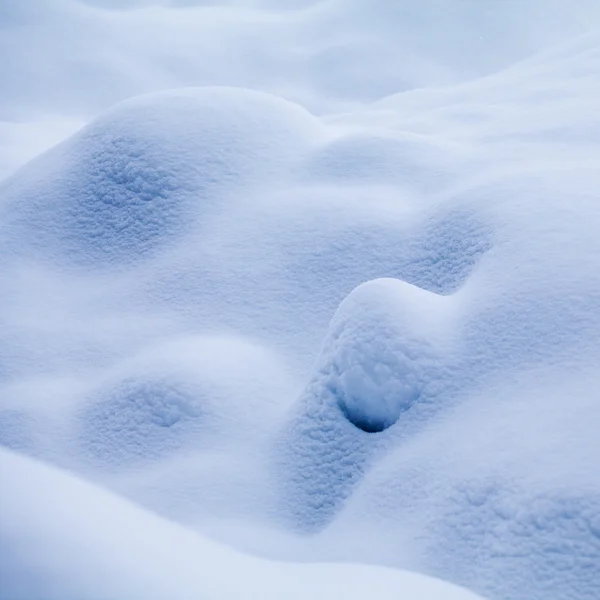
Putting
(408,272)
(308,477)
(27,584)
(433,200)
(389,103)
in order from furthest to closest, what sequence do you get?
(389,103), (433,200), (408,272), (308,477), (27,584)

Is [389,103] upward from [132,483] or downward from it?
upward

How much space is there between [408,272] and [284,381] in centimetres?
56

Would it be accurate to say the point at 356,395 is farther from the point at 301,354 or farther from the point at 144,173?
the point at 144,173

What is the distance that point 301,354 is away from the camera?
2.39 metres

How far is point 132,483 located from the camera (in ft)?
6.46

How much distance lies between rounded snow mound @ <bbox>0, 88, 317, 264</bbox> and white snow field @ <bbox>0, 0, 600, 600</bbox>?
1 centimetres

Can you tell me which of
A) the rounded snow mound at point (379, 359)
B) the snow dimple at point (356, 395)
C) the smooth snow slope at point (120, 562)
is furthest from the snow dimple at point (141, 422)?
the smooth snow slope at point (120, 562)

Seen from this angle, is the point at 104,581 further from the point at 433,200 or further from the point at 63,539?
the point at 433,200

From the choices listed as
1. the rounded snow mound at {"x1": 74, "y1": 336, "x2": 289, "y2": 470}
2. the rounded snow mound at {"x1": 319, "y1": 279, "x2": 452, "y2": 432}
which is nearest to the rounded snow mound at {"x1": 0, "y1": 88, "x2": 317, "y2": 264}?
the rounded snow mound at {"x1": 74, "y1": 336, "x2": 289, "y2": 470}

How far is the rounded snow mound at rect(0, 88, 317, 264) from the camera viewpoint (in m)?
2.95

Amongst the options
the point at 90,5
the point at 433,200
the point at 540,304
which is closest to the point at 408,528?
the point at 540,304

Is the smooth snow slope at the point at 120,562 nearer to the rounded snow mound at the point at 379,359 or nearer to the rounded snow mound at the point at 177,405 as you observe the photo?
the rounded snow mound at the point at 379,359

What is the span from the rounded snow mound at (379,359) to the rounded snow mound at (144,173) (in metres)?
1.10

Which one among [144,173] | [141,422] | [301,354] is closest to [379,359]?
[301,354]
